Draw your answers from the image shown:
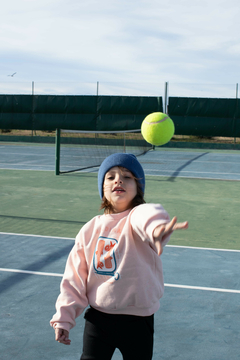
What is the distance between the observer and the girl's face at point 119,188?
186 cm

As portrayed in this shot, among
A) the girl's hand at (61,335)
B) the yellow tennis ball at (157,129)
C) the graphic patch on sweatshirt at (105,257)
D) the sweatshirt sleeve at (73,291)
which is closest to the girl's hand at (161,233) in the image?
the graphic patch on sweatshirt at (105,257)

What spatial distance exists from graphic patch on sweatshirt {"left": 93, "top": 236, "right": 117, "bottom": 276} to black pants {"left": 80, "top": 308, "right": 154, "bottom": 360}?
0.69 ft

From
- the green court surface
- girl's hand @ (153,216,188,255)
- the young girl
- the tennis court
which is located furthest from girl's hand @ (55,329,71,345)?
the green court surface

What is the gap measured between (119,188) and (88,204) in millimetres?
5491

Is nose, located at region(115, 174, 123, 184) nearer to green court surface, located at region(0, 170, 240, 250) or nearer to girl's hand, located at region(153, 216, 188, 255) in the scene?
girl's hand, located at region(153, 216, 188, 255)

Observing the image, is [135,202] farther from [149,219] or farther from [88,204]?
[88,204]

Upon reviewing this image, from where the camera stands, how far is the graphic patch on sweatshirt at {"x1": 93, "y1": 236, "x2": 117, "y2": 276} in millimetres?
1814

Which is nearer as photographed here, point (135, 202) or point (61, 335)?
point (61, 335)

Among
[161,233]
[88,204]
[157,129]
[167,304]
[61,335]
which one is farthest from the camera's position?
[157,129]

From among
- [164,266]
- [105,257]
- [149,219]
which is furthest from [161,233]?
[164,266]

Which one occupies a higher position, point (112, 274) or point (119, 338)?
point (112, 274)

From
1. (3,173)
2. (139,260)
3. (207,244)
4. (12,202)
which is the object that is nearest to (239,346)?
(139,260)

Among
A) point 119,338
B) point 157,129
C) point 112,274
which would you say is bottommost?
point 119,338

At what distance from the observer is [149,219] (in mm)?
1492
